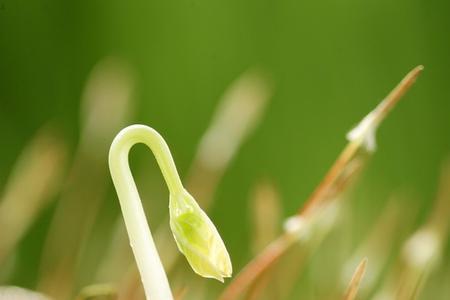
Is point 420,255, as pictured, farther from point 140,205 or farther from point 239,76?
point 239,76

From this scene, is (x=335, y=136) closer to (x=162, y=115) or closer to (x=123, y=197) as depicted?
(x=162, y=115)

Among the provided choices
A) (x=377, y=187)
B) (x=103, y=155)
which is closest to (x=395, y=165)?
(x=377, y=187)

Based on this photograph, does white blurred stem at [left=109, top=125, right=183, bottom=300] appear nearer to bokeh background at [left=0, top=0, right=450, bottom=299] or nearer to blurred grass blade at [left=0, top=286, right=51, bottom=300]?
blurred grass blade at [left=0, top=286, right=51, bottom=300]

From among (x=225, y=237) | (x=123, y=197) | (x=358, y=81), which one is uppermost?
(x=123, y=197)

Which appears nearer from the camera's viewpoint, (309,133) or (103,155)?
(103,155)

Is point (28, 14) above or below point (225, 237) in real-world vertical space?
above

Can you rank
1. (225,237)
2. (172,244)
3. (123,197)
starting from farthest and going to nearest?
1. (225,237)
2. (172,244)
3. (123,197)

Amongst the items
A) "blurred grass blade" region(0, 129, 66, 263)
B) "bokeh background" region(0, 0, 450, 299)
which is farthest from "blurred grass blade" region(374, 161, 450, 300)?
"bokeh background" region(0, 0, 450, 299)
